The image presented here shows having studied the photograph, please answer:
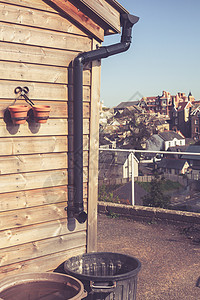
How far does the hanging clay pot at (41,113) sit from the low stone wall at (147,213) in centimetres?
417

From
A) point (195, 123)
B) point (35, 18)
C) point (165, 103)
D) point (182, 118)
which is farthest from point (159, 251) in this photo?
point (165, 103)

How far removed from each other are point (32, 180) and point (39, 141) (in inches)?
17.8

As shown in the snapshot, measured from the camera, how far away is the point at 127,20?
4711 mm

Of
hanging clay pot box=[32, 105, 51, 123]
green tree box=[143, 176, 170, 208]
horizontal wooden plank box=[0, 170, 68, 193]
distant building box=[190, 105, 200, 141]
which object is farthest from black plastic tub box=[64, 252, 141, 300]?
distant building box=[190, 105, 200, 141]

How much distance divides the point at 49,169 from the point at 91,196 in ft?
2.46

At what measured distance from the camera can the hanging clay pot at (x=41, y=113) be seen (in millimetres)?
3919

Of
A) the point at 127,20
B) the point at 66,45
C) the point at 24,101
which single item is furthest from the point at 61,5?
the point at 24,101

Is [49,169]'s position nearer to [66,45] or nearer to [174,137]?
[66,45]

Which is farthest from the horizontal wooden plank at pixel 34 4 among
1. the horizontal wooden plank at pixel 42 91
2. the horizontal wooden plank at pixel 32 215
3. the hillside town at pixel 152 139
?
the hillside town at pixel 152 139

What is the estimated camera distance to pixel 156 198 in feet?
25.6

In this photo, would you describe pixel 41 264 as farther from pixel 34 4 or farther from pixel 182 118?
pixel 182 118

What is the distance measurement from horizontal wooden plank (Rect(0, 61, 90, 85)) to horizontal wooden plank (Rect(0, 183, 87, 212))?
1263mm

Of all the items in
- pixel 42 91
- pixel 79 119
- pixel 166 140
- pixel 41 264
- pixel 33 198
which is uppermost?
pixel 42 91

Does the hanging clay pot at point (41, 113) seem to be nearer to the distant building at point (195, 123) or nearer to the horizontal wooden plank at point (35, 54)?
the horizontal wooden plank at point (35, 54)
